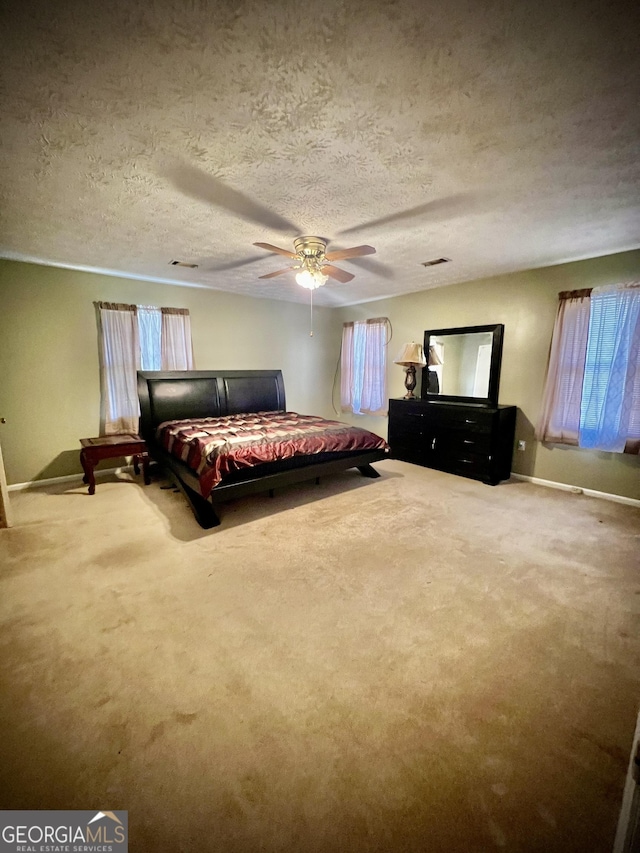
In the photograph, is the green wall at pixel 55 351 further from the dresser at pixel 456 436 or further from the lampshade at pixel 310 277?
the dresser at pixel 456 436

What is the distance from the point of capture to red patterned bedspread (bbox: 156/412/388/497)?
2.95 metres

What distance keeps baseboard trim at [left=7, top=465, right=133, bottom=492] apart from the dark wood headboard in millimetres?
630

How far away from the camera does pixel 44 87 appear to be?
1.38 meters

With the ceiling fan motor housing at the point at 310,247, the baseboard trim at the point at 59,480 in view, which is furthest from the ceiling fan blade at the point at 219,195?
the baseboard trim at the point at 59,480

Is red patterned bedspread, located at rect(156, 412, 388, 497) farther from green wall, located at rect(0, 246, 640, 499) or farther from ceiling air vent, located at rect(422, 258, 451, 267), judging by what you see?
ceiling air vent, located at rect(422, 258, 451, 267)

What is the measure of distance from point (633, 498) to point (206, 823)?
435 cm

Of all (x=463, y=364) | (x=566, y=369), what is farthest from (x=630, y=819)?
(x=463, y=364)

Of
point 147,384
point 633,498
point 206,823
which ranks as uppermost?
point 147,384

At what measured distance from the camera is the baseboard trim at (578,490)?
11.3 ft

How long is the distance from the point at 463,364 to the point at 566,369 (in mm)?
1228

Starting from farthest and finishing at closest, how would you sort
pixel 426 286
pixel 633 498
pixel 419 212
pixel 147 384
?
pixel 426 286
pixel 147 384
pixel 633 498
pixel 419 212

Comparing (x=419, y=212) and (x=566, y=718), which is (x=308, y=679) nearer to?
(x=566, y=718)

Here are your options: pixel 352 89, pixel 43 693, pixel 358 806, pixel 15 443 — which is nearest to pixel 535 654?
pixel 358 806

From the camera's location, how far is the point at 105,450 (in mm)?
3760
